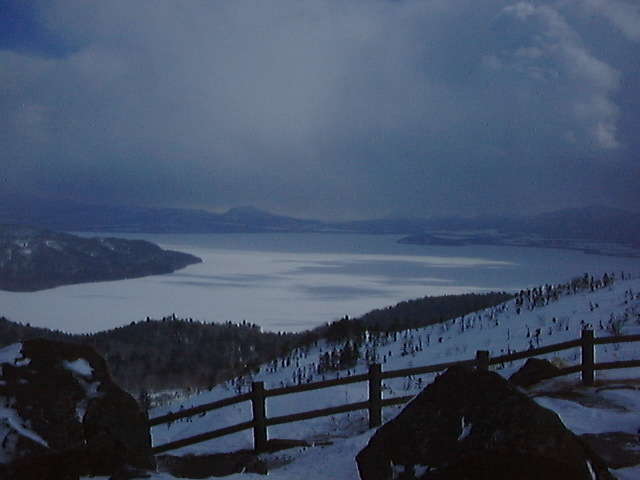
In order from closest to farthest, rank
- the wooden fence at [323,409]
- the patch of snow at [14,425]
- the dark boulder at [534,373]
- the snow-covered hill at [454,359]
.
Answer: the patch of snow at [14,425] → the snow-covered hill at [454,359] → the wooden fence at [323,409] → the dark boulder at [534,373]

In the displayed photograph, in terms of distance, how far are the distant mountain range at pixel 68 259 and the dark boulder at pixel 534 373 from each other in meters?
133

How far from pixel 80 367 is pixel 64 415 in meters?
0.68

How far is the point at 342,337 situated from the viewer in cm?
3581

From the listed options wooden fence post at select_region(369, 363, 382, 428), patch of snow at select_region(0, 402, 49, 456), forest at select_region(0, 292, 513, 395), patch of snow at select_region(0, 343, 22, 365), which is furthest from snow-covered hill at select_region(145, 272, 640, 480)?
forest at select_region(0, 292, 513, 395)

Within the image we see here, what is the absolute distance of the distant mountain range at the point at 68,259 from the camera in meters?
141

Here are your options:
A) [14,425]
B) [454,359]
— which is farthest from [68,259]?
[14,425]

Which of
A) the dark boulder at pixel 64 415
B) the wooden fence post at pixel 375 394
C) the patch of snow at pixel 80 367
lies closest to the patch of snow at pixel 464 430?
the dark boulder at pixel 64 415

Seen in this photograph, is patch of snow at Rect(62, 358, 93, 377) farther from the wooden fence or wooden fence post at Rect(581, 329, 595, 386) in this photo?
wooden fence post at Rect(581, 329, 595, 386)

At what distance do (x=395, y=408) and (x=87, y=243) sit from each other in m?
192

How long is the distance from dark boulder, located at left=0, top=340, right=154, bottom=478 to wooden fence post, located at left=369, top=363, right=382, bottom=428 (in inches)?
193

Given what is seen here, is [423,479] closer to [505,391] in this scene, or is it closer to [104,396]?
[505,391]

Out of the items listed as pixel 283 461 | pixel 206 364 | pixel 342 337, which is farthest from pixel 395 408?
pixel 206 364

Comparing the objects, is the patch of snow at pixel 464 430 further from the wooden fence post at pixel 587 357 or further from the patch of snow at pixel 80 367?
the wooden fence post at pixel 587 357

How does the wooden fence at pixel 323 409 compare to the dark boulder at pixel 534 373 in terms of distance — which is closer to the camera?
the wooden fence at pixel 323 409
